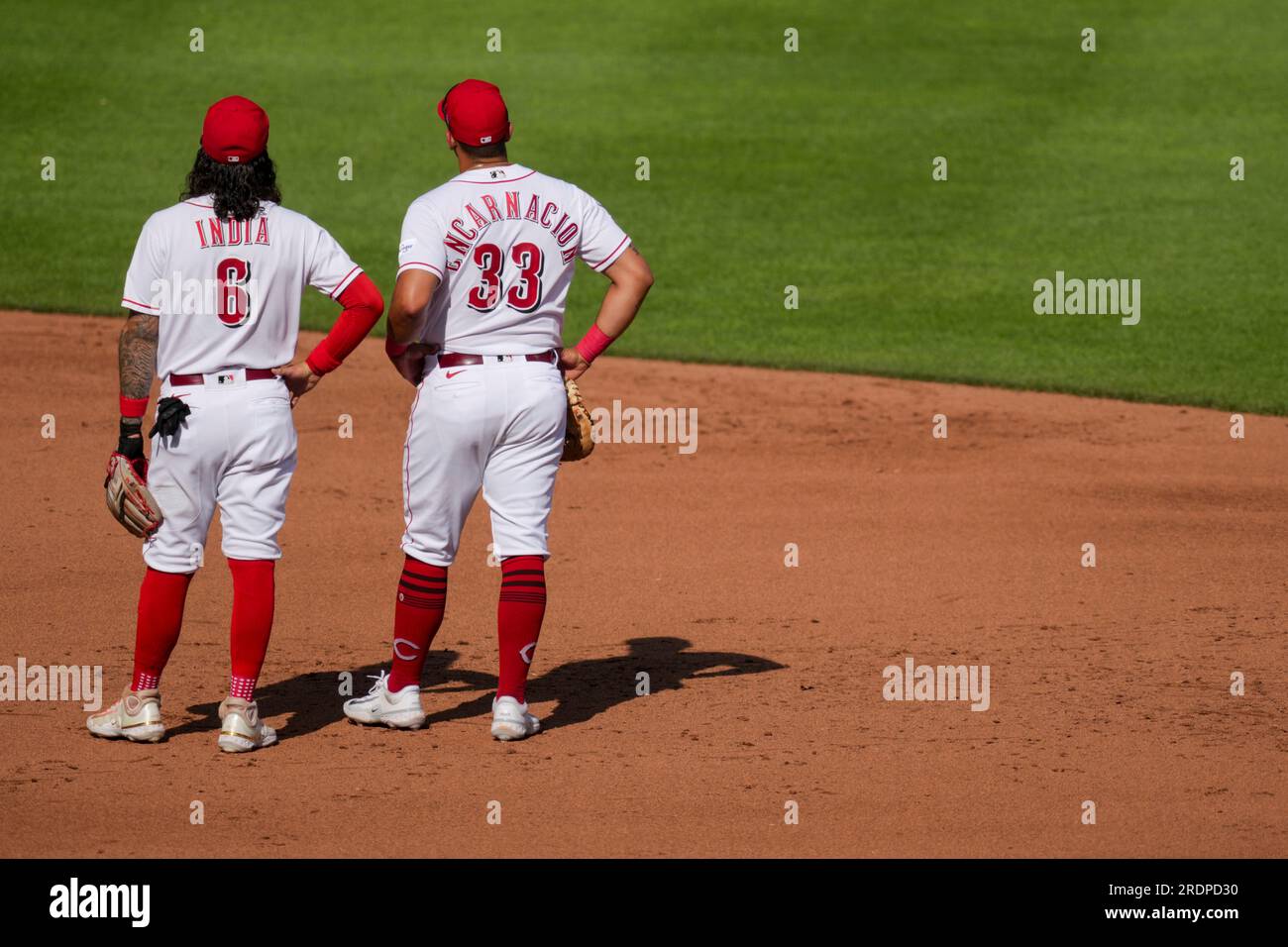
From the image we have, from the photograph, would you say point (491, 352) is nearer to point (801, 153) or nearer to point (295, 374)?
point (295, 374)

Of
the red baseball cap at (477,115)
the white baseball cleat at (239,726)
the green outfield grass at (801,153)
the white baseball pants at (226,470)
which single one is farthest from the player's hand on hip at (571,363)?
the green outfield grass at (801,153)

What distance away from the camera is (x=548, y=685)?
6.46 meters

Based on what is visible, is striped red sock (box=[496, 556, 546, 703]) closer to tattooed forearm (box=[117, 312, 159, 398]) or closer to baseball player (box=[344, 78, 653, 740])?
baseball player (box=[344, 78, 653, 740])

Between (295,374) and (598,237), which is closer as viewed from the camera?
(295,374)

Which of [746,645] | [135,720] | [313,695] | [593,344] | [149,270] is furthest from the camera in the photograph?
[746,645]

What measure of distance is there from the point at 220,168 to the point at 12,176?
12311mm

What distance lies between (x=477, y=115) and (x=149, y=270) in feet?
3.70

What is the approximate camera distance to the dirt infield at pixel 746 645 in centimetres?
506

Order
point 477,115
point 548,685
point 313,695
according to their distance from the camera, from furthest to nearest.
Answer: point 548,685, point 313,695, point 477,115

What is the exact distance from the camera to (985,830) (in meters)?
5.00

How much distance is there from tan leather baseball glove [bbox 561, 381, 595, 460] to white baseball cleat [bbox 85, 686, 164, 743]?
5.19 feet

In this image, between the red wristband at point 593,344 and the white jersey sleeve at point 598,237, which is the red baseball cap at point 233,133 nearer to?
the white jersey sleeve at point 598,237

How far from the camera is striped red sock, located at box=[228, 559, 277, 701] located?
5.49m

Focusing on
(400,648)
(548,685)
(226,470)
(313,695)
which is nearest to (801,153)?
(548,685)
